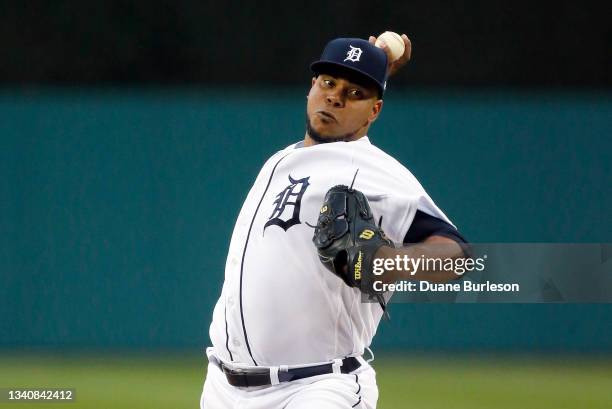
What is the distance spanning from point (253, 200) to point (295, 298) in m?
0.44

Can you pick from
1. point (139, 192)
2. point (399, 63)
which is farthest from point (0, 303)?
point (399, 63)

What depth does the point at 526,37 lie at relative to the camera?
10023 millimetres

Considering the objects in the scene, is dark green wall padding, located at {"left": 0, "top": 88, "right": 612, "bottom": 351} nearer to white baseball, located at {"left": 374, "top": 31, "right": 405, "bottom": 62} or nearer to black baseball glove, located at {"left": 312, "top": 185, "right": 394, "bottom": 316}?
white baseball, located at {"left": 374, "top": 31, "right": 405, "bottom": 62}

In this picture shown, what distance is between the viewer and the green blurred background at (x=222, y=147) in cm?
987

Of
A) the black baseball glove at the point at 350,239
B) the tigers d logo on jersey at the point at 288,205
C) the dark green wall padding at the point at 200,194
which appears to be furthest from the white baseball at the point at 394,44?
the dark green wall padding at the point at 200,194

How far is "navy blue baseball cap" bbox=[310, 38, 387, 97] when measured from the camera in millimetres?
3678

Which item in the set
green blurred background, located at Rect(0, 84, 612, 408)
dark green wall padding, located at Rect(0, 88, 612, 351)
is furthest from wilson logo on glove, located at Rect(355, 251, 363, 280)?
dark green wall padding, located at Rect(0, 88, 612, 351)

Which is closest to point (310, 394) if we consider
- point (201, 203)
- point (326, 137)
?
point (326, 137)

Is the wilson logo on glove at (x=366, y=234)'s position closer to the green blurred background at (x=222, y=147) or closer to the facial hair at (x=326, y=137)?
the facial hair at (x=326, y=137)

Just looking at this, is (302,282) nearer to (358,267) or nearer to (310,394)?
(310,394)

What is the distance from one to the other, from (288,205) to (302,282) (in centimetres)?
25

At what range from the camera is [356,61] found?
12.1ft

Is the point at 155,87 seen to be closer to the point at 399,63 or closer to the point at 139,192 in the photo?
the point at 139,192

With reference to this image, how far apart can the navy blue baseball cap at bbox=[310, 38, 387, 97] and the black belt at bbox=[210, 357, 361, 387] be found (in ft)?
3.00
